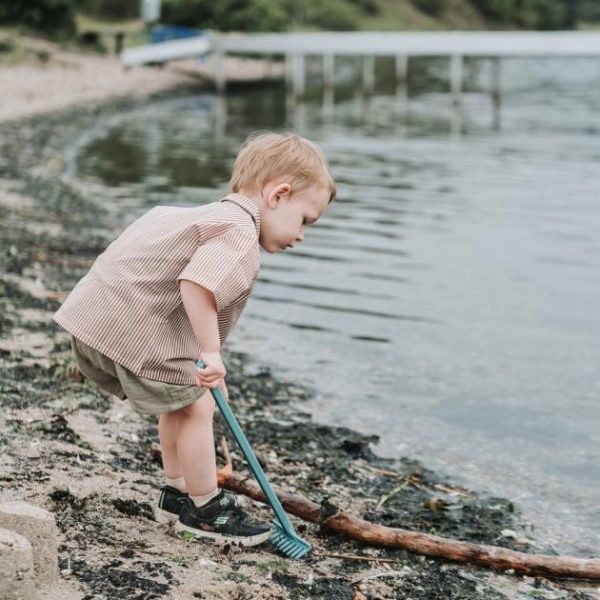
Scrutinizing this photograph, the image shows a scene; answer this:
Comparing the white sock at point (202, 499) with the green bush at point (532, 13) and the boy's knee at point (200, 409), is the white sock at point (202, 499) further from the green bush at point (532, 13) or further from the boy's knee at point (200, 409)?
the green bush at point (532, 13)

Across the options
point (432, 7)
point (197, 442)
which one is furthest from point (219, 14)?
point (197, 442)

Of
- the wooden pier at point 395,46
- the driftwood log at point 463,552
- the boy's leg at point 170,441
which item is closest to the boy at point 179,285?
the boy's leg at point 170,441

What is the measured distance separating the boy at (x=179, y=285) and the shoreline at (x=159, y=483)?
1.35 feet

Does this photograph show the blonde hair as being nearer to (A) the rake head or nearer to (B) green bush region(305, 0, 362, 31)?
(A) the rake head

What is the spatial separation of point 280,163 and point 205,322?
2.16ft

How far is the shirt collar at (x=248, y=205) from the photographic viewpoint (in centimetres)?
363

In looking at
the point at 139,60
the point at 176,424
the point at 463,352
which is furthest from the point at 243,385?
the point at 139,60

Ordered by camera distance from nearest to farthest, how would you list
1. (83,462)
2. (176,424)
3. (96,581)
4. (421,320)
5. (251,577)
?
(96,581), (251,577), (176,424), (83,462), (421,320)

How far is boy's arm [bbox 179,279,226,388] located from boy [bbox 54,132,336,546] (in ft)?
0.05

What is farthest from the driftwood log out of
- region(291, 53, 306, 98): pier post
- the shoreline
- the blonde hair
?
region(291, 53, 306, 98): pier post

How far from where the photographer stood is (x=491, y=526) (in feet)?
15.9

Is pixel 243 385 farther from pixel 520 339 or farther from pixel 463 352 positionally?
pixel 520 339

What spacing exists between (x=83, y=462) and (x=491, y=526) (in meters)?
1.93

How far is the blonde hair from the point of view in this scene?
12.0 ft
